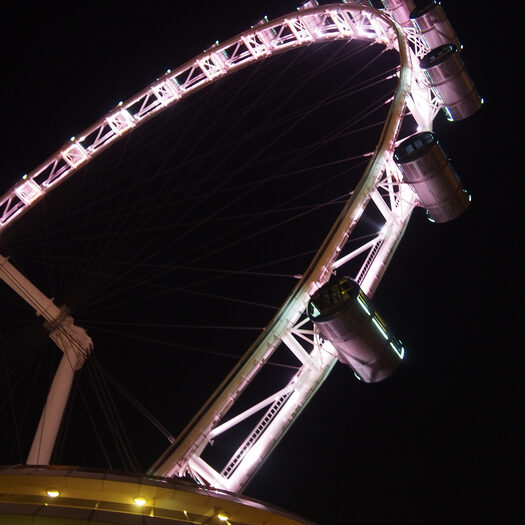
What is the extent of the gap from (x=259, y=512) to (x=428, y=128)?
8.36m

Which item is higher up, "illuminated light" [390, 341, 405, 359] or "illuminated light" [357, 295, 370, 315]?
"illuminated light" [357, 295, 370, 315]

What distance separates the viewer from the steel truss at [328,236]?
8.32 m

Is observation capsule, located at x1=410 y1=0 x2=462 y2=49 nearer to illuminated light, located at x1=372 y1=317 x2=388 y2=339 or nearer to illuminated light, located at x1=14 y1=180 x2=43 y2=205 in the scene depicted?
illuminated light, located at x1=372 y1=317 x2=388 y2=339

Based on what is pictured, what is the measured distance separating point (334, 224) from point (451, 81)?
489 centimetres

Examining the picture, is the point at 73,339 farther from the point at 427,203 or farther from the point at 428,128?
the point at 428,128

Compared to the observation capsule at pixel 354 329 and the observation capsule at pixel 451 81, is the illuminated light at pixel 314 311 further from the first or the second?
the observation capsule at pixel 451 81

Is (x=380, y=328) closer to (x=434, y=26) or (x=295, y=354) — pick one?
(x=295, y=354)

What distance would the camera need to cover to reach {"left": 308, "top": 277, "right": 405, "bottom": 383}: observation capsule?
8.43m

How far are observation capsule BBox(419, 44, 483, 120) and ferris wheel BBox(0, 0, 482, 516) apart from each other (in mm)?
23

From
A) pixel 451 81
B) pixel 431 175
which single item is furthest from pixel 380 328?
pixel 451 81

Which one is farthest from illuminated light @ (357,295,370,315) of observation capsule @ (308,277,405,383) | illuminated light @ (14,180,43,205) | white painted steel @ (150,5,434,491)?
illuminated light @ (14,180,43,205)


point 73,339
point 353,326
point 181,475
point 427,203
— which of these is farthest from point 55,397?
point 427,203

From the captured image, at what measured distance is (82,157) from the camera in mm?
15523

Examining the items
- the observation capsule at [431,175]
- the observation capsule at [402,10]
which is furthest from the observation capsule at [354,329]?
the observation capsule at [402,10]
